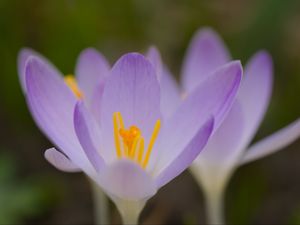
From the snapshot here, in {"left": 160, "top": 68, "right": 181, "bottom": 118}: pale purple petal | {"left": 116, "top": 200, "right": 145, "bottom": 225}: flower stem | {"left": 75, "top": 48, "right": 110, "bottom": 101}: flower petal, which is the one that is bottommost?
{"left": 116, "top": 200, "right": 145, "bottom": 225}: flower stem

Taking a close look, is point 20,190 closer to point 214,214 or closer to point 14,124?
point 14,124

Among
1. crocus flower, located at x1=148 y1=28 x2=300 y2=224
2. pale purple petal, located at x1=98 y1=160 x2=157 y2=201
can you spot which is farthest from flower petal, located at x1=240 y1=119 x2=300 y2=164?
pale purple petal, located at x1=98 y1=160 x2=157 y2=201

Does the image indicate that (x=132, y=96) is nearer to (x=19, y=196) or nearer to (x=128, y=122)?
(x=128, y=122)

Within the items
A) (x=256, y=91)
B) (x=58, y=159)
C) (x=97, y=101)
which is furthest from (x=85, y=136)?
(x=256, y=91)

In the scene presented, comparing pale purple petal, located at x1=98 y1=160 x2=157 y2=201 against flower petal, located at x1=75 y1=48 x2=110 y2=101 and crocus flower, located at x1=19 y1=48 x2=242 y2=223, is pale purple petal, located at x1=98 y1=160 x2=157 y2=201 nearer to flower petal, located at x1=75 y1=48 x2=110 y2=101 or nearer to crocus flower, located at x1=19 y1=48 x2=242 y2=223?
crocus flower, located at x1=19 y1=48 x2=242 y2=223

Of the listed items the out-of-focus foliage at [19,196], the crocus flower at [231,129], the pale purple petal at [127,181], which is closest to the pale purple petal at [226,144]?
the crocus flower at [231,129]

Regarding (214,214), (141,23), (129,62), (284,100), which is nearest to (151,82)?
(129,62)
